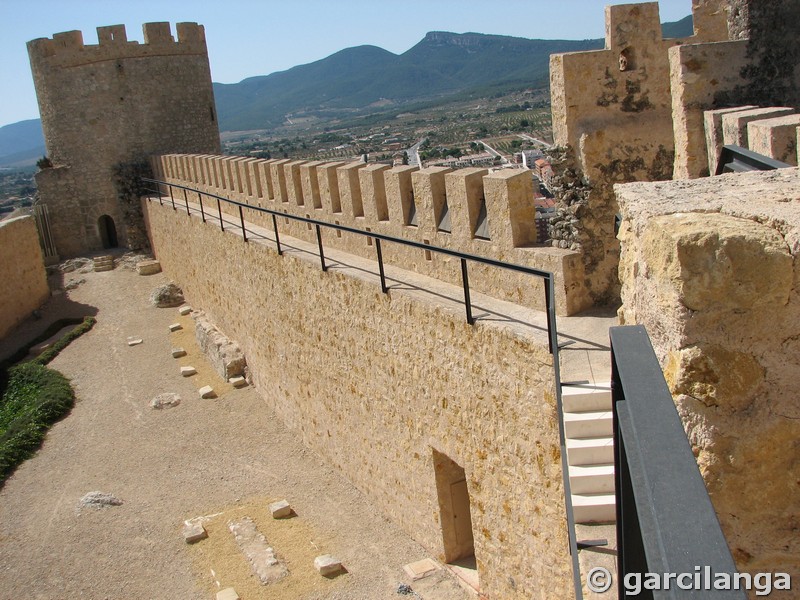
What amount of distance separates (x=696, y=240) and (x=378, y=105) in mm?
167735

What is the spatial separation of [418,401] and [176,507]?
9.93 feet

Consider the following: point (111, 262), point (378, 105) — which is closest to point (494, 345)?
point (111, 262)

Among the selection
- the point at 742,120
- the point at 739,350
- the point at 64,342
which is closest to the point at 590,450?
the point at 742,120

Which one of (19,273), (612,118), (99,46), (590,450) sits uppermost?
(99,46)

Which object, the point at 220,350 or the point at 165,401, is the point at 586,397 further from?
the point at 220,350

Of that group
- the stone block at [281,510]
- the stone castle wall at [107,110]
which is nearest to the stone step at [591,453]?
the stone block at [281,510]

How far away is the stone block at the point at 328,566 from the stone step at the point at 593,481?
105 inches

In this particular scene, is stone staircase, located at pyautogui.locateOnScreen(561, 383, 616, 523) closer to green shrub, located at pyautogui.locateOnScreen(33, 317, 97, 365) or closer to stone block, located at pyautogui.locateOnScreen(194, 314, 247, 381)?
stone block, located at pyautogui.locateOnScreen(194, 314, 247, 381)

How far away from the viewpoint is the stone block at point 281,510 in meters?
6.57

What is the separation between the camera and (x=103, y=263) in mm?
16297

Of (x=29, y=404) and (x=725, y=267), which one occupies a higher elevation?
(x=725, y=267)

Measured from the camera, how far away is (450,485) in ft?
18.3

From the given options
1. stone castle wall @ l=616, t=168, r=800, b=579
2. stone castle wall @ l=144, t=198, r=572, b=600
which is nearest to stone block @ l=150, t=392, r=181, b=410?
stone castle wall @ l=144, t=198, r=572, b=600

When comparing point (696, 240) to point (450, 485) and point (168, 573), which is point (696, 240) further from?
point (168, 573)
